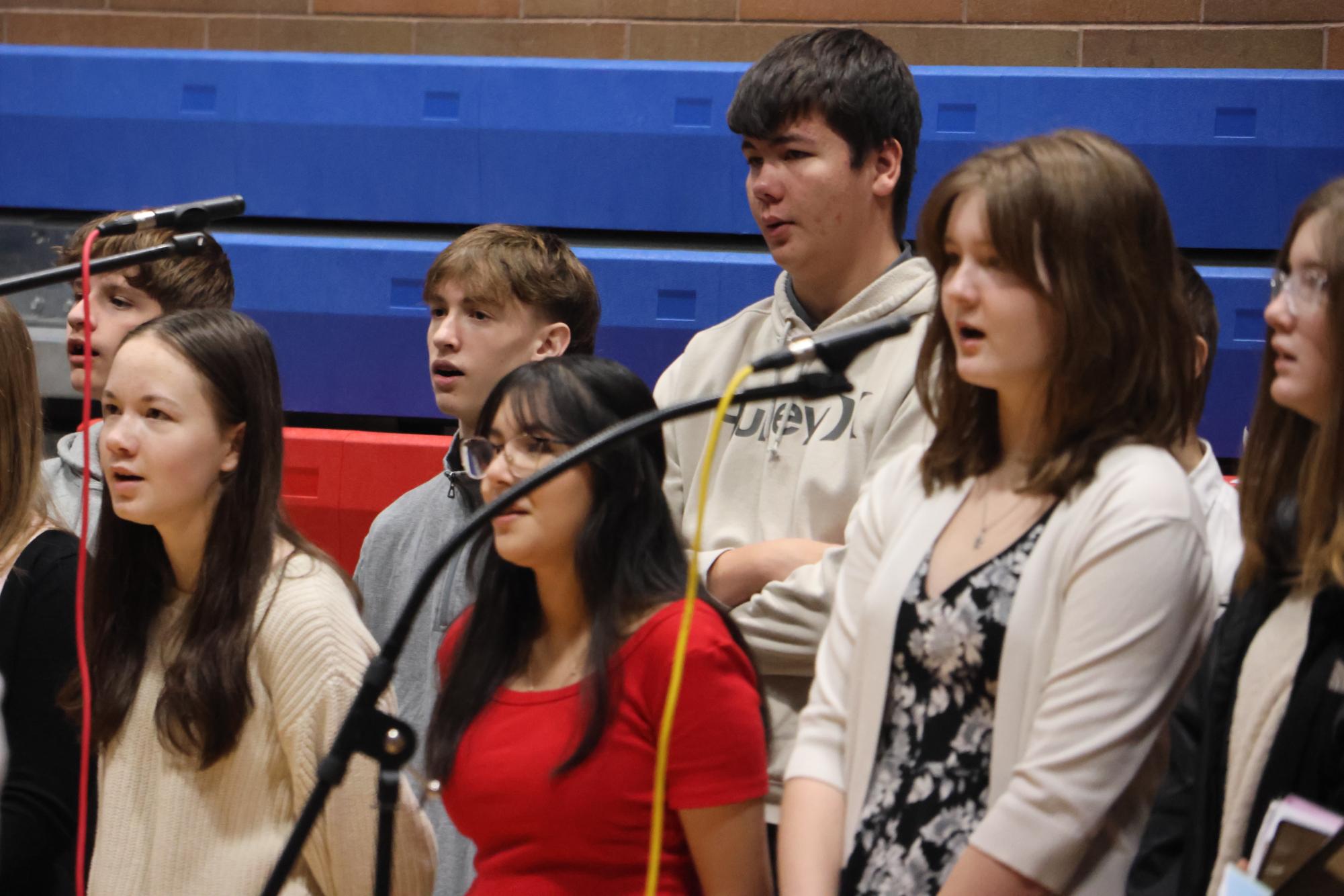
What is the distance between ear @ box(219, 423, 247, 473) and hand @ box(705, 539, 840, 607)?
600 mm

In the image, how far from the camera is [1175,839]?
4.07ft

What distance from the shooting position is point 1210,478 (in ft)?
6.00

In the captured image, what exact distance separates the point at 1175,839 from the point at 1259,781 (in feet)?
0.29

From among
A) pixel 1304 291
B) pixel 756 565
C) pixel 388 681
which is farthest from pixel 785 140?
pixel 388 681

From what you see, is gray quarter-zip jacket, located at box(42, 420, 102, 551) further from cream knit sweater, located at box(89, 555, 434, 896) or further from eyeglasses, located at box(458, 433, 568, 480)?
eyeglasses, located at box(458, 433, 568, 480)

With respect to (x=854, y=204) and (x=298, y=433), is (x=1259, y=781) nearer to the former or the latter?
(x=854, y=204)

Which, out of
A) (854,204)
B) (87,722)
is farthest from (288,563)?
(854,204)

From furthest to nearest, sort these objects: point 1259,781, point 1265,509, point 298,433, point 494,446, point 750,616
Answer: point 298,433, point 750,616, point 494,446, point 1265,509, point 1259,781

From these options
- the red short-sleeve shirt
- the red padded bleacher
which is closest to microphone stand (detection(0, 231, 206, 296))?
the red short-sleeve shirt

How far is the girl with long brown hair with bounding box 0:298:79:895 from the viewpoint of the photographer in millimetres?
1821

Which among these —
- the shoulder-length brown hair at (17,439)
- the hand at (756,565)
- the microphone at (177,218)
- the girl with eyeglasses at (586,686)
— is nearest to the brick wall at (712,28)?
the shoulder-length brown hair at (17,439)

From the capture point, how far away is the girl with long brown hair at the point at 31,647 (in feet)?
5.98

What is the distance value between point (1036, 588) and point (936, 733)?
6.3 inches

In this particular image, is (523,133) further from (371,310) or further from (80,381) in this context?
(80,381)
